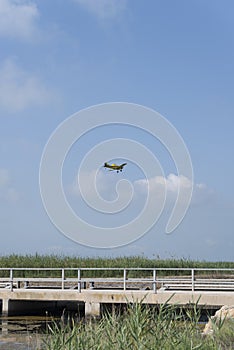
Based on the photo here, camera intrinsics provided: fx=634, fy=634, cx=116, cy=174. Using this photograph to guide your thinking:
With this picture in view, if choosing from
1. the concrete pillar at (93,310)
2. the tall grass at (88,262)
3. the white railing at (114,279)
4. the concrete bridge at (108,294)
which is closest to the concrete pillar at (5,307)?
the concrete bridge at (108,294)

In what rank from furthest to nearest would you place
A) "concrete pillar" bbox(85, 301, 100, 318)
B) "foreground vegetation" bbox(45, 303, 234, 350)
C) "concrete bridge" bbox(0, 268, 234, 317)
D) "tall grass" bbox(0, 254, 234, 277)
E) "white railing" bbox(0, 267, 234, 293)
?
"tall grass" bbox(0, 254, 234, 277), "white railing" bbox(0, 267, 234, 293), "concrete pillar" bbox(85, 301, 100, 318), "concrete bridge" bbox(0, 268, 234, 317), "foreground vegetation" bbox(45, 303, 234, 350)

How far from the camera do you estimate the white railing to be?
19844 mm

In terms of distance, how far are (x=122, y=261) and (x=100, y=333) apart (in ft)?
66.3

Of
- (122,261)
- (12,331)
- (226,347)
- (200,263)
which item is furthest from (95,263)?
(226,347)

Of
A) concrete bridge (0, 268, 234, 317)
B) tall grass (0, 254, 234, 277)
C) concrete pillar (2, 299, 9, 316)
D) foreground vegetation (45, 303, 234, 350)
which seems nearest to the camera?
foreground vegetation (45, 303, 234, 350)

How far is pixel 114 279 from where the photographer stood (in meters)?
20.1

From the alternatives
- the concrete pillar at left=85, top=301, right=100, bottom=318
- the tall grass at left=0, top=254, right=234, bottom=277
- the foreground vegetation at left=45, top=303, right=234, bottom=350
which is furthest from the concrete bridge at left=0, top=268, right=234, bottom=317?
the foreground vegetation at left=45, top=303, right=234, bottom=350

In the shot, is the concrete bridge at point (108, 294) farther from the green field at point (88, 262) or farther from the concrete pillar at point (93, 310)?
the green field at point (88, 262)

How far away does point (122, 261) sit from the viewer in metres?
28.1

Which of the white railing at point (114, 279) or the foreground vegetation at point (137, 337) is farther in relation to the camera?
the white railing at point (114, 279)

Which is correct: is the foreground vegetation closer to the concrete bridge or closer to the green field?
the concrete bridge

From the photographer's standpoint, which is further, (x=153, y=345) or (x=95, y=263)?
(x=95, y=263)

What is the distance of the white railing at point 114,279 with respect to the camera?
19.8 m

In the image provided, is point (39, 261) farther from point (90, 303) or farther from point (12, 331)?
point (12, 331)
